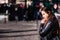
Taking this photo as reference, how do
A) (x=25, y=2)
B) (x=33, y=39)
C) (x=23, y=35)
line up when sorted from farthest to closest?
(x=25, y=2) → (x=23, y=35) → (x=33, y=39)

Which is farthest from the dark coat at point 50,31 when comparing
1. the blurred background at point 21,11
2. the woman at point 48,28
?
the blurred background at point 21,11

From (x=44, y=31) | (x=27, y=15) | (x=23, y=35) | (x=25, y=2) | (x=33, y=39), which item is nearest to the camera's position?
(x=44, y=31)

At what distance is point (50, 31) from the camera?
5.00m

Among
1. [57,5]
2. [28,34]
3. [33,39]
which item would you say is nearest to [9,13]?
[57,5]

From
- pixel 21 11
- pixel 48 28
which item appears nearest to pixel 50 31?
pixel 48 28

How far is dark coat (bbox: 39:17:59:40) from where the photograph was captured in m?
5.00

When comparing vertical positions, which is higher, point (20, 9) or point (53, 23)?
point (53, 23)

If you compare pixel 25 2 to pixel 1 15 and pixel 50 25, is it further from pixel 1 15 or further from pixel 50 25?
pixel 50 25

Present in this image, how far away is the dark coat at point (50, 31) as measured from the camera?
4996 mm

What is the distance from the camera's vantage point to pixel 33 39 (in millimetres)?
11125

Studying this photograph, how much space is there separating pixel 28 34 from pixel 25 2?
1006cm

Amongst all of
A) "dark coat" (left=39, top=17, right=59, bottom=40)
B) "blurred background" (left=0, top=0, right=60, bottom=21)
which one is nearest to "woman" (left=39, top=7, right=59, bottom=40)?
"dark coat" (left=39, top=17, right=59, bottom=40)

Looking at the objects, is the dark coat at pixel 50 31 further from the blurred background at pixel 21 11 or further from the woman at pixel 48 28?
the blurred background at pixel 21 11

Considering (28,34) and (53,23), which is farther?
(28,34)
